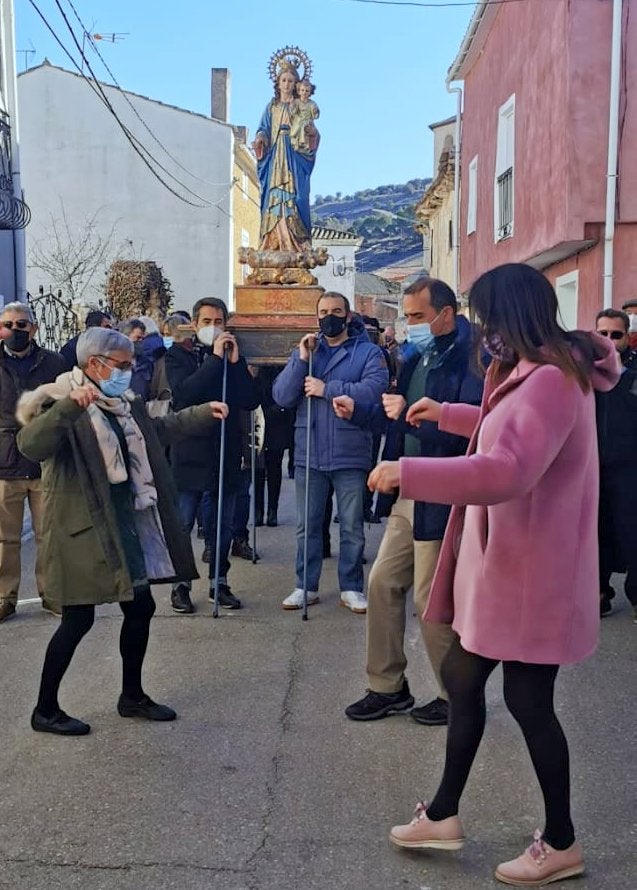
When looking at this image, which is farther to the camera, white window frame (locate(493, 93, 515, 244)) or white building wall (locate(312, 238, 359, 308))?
white building wall (locate(312, 238, 359, 308))

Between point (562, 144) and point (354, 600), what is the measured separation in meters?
7.37

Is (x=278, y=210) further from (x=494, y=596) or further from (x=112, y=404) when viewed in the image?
(x=494, y=596)

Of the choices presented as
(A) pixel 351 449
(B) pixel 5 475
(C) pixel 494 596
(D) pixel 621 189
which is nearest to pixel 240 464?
(A) pixel 351 449

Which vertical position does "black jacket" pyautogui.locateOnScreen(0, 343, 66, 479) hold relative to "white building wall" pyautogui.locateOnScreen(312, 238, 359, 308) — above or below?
below

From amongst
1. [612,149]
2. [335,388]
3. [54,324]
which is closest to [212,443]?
[335,388]

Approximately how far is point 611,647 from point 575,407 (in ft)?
10.5

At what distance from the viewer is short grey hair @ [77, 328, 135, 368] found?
4191 mm

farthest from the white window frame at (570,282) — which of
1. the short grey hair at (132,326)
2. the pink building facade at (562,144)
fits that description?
the short grey hair at (132,326)

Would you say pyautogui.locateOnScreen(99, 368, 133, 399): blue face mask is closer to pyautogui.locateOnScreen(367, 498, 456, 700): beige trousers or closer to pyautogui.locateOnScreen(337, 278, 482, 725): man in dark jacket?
pyautogui.locateOnScreen(337, 278, 482, 725): man in dark jacket

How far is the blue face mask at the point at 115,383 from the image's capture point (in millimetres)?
4242

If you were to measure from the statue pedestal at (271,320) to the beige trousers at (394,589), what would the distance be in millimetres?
4435

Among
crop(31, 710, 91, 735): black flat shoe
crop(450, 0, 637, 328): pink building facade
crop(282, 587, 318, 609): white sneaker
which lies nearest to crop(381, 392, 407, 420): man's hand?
crop(31, 710, 91, 735): black flat shoe

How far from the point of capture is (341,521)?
6516 millimetres

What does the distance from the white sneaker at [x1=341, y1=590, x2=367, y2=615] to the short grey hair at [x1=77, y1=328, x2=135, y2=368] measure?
2784 millimetres
